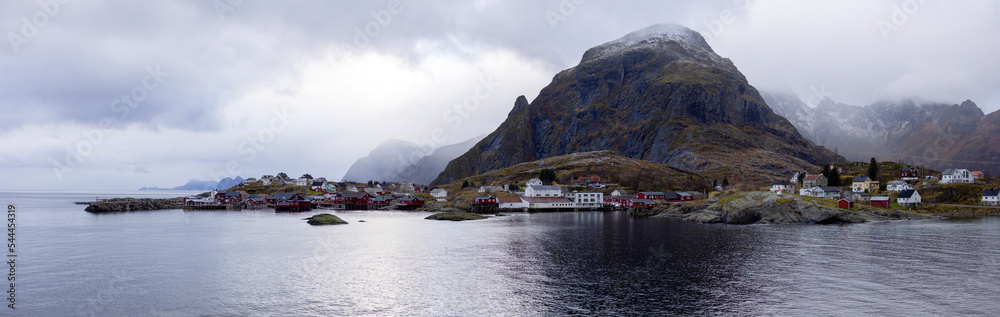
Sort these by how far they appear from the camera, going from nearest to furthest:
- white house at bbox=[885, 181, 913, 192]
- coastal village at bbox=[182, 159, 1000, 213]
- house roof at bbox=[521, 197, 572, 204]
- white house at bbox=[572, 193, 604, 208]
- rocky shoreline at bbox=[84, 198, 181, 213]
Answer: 1. coastal village at bbox=[182, 159, 1000, 213]
2. white house at bbox=[885, 181, 913, 192]
3. rocky shoreline at bbox=[84, 198, 181, 213]
4. house roof at bbox=[521, 197, 572, 204]
5. white house at bbox=[572, 193, 604, 208]

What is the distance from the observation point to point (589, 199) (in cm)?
17700

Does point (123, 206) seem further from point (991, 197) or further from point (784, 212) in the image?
point (991, 197)

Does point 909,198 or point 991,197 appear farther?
point 909,198

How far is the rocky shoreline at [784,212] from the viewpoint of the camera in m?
109

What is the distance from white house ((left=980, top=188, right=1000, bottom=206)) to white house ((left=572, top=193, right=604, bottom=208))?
105m

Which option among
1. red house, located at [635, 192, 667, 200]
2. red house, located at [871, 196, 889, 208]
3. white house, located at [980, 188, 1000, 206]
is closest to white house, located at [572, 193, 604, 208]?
red house, located at [635, 192, 667, 200]

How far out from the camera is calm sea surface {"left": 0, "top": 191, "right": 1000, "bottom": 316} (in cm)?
3728

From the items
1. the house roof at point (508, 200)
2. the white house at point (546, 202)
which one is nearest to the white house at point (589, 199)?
the white house at point (546, 202)

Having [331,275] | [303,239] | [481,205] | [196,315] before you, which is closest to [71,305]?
[196,315]

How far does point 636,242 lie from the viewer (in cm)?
7325

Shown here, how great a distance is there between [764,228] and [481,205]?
8638 cm

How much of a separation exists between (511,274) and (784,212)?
8828 cm

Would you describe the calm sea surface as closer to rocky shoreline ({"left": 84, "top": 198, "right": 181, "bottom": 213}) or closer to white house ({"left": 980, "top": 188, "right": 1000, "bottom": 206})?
white house ({"left": 980, "top": 188, "right": 1000, "bottom": 206})

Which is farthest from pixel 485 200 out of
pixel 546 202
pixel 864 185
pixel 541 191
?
pixel 864 185
